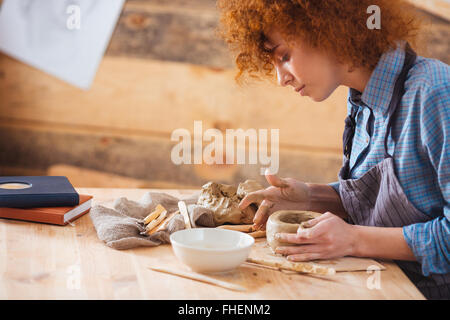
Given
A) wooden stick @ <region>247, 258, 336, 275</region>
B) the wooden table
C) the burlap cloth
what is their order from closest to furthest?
the wooden table < wooden stick @ <region>247, 258, 336, 275</region> < the burlap cloth

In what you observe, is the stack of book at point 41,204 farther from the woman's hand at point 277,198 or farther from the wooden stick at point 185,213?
the woman's hand at point 277,198

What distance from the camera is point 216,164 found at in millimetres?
2799

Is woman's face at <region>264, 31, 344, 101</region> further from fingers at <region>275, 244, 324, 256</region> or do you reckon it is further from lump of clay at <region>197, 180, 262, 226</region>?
fingers at <region>275, 244, 324, 256</region>

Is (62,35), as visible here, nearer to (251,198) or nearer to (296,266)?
(251,198)

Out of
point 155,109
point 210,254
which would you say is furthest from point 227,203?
point 155,109

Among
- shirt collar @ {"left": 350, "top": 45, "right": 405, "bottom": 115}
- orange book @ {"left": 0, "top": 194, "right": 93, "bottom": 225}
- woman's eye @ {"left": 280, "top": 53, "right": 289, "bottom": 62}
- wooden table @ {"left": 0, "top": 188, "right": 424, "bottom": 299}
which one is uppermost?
woman's eye @ {"left": 280, "top": 53, "right": 289, "bottom": 62}

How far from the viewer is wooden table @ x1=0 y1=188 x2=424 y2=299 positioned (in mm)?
920

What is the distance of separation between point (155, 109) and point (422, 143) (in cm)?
180

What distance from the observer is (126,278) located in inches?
38.7

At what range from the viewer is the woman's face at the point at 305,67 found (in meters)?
1.29

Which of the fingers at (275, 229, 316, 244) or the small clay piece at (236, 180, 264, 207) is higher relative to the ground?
the small clay piece at (236, 180, 264, 207)

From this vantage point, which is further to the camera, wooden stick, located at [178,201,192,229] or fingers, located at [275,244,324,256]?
wooden stick, located at [178,201,192,229]

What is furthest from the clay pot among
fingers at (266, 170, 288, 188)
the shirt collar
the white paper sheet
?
the white paper sheet

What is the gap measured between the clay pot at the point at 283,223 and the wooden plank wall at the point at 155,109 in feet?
5.16
